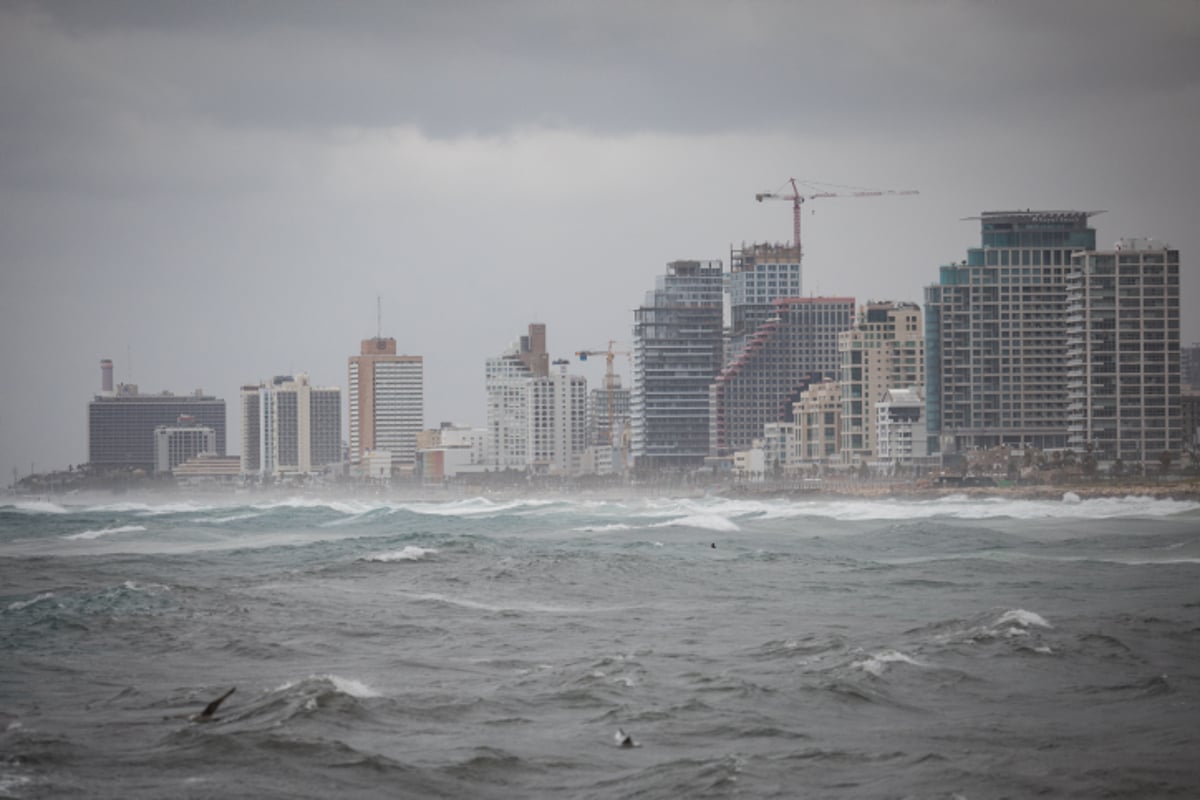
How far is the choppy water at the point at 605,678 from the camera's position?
60.2 ft

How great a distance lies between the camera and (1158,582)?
137 ft

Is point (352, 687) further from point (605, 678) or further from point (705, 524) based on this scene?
point (705, 524)

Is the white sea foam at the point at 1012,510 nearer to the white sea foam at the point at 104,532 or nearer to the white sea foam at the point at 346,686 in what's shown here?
the white sea foam at the point at 104,532

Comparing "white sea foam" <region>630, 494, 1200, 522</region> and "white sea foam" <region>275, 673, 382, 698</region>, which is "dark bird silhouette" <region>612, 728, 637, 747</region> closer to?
"white sea foam" <region>275, 673, 382, 698</region>

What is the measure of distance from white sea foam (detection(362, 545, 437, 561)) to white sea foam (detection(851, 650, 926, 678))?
2967 cm

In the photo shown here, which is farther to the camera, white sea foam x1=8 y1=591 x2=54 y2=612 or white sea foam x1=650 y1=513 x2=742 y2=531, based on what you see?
white sea foam x1=650 y1=513 x2=742 y2=531

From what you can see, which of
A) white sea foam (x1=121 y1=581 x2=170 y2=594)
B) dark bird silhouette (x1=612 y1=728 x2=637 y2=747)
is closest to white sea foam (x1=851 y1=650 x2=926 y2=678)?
dark bird silhouette (x1=612 y1=728 x2=637 y2=747)

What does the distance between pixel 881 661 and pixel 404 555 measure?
31570 millimetres

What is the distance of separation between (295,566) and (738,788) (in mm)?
38331

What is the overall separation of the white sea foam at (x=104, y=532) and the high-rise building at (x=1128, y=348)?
440 ft

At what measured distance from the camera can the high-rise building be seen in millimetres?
182875

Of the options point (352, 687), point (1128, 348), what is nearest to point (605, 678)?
point (352, 687)

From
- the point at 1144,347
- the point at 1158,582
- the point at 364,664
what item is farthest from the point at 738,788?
the point at 1144,347

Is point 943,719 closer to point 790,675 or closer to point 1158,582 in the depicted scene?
point 790,675
